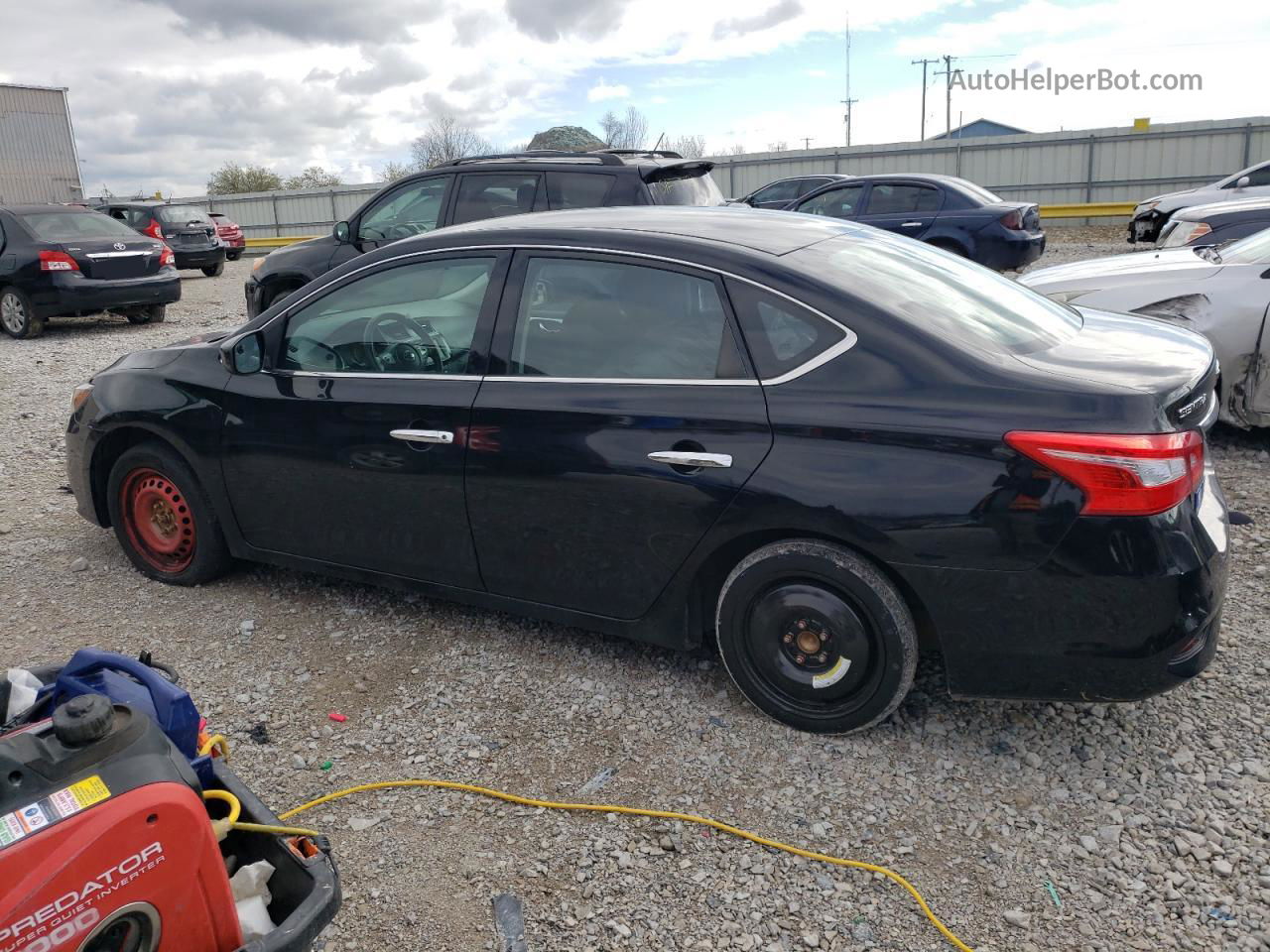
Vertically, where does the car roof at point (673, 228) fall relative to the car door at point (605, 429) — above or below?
above

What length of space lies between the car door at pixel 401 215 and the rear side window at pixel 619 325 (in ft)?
17.4

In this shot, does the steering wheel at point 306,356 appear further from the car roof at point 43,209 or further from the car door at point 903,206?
the car door at point 903,206

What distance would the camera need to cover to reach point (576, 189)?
7.84m

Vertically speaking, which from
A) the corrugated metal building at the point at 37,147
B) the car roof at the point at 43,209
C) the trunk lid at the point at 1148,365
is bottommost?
the trunk lid at the point at 1148,365

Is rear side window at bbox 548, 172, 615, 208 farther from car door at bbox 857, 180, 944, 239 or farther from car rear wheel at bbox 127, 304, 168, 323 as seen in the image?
car rear wheel at bbox 127, 304, 168, 323

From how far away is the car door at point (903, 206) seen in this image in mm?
13406

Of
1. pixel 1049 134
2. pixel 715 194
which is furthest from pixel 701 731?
pixel 1049 134

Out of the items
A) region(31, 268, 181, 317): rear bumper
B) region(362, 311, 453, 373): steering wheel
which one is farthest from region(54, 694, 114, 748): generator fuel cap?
region(31, 268, 181, 317): rear bumper

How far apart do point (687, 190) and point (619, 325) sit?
4876 millimetres

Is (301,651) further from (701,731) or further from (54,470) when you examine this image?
(54,470)

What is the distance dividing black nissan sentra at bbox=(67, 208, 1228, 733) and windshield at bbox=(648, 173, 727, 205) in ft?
12.1

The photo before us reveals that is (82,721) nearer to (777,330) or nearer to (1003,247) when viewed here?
(777,330)

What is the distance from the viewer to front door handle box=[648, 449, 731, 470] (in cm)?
315

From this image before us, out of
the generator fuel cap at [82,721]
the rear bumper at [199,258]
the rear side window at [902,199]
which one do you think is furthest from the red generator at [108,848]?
the rear bumper at [199,258]
